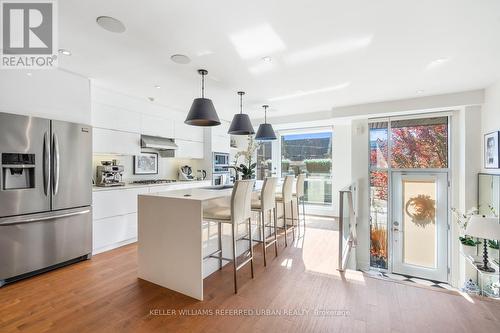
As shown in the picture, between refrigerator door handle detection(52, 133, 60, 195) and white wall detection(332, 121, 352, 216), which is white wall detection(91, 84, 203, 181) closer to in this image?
refrigerator door handle detection(52, 133, 60, 195)

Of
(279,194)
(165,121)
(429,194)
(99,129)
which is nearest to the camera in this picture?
(99,129)

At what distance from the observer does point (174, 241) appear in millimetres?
2373

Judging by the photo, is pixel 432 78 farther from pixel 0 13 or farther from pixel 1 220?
pixel 1 220

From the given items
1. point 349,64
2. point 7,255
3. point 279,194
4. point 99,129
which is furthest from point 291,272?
point 99,129

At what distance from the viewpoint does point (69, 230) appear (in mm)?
2988

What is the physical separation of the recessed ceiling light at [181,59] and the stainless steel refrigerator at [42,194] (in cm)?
165

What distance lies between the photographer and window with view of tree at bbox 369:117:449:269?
4285mm

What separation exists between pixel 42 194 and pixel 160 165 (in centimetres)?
227

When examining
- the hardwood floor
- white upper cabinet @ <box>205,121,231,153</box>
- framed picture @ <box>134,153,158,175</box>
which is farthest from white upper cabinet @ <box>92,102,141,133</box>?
the hardwood floor

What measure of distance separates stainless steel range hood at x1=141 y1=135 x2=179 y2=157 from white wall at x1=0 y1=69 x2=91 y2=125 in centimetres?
102

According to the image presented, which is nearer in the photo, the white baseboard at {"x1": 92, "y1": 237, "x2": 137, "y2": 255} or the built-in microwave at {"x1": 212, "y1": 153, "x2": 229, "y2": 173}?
the white baseboard at {"x1": 92, "y1": 237, "x2": 137, "y2": 255}

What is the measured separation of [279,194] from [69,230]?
119 inches

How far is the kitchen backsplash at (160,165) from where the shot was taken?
4.07 metres

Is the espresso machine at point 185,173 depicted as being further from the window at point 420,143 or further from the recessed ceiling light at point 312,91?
the window at point 420,143
